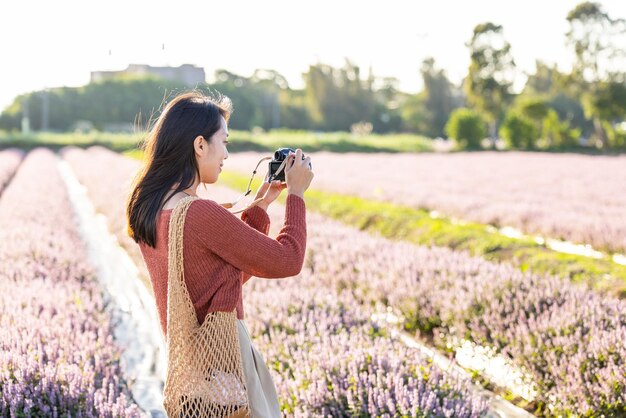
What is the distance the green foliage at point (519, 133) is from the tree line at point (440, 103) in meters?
0.06

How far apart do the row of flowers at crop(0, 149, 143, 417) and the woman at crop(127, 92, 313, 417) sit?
101cm

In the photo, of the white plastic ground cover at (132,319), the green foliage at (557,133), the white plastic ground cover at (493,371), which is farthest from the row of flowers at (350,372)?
the green foliage at (557,133)

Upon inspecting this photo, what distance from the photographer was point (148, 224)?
2045 mm

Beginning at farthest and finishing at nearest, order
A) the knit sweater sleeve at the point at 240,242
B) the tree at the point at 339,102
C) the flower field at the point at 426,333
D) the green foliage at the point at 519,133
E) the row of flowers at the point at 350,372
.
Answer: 1. the tree at the point at 339,102
2. the green foliage at the point at 519,133
3. the flower field at the point at 426,333
4. the row of flowers at the point at 350,372
5. the knit sweater sleeve at the point at 240,242

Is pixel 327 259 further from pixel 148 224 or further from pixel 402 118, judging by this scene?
pixel 402 118

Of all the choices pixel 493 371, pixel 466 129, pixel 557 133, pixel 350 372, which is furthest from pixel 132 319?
pixel 557 133

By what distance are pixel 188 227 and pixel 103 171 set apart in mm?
17987

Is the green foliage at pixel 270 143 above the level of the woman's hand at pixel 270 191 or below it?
below

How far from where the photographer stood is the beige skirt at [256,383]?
2.01m

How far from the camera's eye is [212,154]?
6.77ft

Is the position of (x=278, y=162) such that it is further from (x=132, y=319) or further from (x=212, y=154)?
(x=132, y=319)

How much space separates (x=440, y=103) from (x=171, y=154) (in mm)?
71837

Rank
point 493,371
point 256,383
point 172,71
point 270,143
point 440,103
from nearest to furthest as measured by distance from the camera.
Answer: point 256,383 < point 493,371 < point 270,143 < point 440,103 < point 172,71

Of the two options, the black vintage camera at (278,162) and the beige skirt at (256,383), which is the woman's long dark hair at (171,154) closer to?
the black vintage camera at (278,162)
